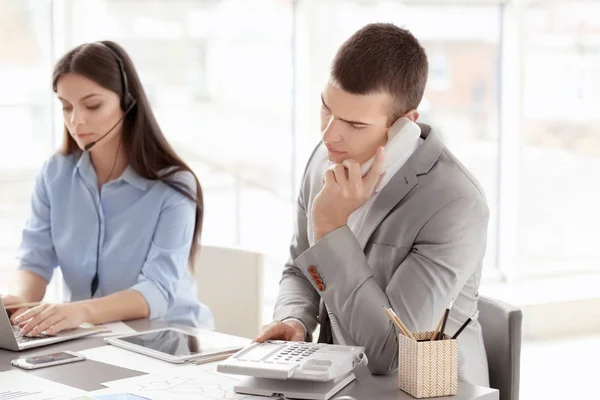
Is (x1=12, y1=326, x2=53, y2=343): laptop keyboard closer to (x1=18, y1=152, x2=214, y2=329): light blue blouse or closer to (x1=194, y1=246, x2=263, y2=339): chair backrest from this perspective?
(x1=18, y1=152, x2=214, y2=329): light blue blouse

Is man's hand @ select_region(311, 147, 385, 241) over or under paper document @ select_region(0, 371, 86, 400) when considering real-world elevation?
over

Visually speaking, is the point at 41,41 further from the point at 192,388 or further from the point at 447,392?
the point at 447,392

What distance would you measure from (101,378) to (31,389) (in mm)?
134

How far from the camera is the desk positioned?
162cm

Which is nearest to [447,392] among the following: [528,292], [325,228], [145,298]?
[325,228]

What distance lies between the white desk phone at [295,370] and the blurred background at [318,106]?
255cm

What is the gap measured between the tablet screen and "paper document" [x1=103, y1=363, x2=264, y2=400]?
0.11 meters

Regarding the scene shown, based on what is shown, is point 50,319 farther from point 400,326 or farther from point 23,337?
point 400,326

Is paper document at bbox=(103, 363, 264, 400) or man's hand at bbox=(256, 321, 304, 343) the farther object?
man's hand at bbox=(256, 321, 304, 343)

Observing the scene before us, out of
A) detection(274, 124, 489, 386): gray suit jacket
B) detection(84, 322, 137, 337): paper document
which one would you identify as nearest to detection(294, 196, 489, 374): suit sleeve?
detection(274, 124, 489, 386): gray suit jacket

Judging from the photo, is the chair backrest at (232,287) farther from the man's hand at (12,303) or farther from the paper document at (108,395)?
the paper document at (108,395)

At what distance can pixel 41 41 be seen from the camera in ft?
13.3

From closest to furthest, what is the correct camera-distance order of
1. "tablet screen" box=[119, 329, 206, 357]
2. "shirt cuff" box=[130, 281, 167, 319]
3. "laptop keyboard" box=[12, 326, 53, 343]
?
"tablet screen" box=[119, 329, 206, 357]
"laptop keyboard" box=[12, 326, 53, 343]
"shirt cuff" box=[130, 281, 167, 319]

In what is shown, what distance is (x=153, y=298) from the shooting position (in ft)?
7.94
